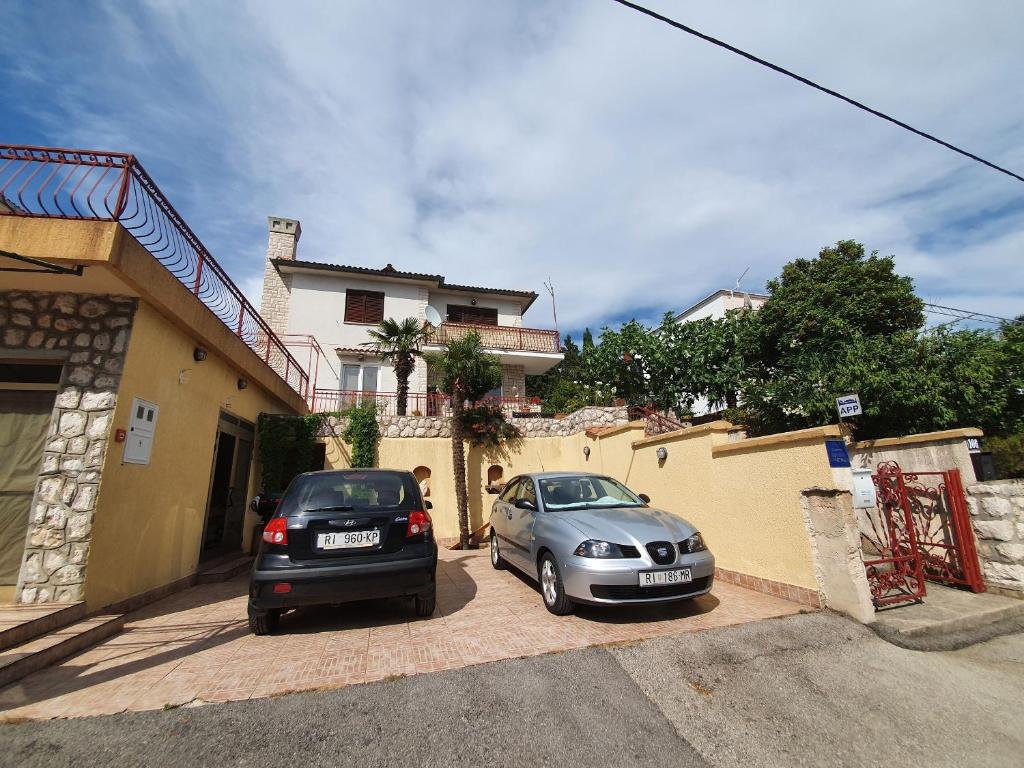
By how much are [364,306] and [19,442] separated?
1356 cm

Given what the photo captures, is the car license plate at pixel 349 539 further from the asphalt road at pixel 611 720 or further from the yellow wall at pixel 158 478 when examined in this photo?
the yellow wall at pixel 158 478

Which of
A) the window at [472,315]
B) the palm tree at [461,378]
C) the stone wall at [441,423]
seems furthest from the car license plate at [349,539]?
the window at [472,315]

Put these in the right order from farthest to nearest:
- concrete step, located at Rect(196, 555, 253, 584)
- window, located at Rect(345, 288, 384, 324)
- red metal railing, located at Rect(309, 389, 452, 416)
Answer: window, located at Rect(345, 288, 384, 324) < red metal railing, located at Rect(309, 389, 452, 416) < concrete step, located at Rect(196, 555, 253, 584)

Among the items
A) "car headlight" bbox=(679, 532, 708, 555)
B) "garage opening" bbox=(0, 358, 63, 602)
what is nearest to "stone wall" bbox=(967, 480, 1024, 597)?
"car headlight" bbox=(679, 532, 708, 555)

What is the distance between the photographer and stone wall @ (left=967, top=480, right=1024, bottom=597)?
4.50 meters

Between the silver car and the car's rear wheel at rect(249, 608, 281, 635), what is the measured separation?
265 cm

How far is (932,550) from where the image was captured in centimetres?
512

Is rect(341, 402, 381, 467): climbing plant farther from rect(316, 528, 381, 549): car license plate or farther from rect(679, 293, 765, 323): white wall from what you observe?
rect(679, 293, 765, 323): white wall

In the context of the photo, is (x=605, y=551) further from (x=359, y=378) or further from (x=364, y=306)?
(x=364, y=306)

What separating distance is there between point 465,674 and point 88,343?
5.02 metres

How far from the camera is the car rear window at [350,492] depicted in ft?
12.9

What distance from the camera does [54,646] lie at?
327 cm

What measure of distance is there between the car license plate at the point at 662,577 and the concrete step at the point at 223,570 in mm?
6094

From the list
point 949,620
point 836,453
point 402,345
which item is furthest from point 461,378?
point 949,620
